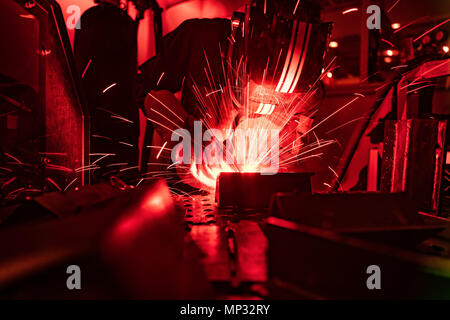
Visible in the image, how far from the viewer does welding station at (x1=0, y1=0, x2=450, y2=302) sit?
616 mm

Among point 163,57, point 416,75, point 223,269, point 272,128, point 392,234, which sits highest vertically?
point 163,57

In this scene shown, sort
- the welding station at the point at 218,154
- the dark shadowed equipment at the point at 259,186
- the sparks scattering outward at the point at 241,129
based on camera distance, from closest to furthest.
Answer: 1. the welding station at the point at 218,154
2. the dark shadowed equipment at the point at 259,186
3. the sparks scattering outward at the point at 241,129

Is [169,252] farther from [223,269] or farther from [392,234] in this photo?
[392,234]

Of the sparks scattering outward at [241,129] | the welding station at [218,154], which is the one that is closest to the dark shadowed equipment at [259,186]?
the welding station at [218,154]

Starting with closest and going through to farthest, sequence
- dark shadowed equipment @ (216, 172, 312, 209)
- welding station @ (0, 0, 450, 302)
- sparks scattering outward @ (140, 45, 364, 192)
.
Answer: welding station @ (0, 0, 450, 302)
dark shadowed equipment @ (216, 172, 312, 209)
sparks scattering outward @ (140, 45, 364, 192)

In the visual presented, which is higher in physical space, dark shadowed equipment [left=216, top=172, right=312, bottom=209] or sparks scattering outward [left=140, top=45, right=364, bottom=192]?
sparks scattering outward [left=140, top=45, right=364, bottom=192]

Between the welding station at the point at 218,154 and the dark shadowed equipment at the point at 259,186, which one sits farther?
the dark shadowed equipment at the point at 259,186

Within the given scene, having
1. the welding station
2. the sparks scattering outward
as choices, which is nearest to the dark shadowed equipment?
the welding station

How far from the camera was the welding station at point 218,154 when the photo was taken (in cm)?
62

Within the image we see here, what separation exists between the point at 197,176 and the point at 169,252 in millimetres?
1773

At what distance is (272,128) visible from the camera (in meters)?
2.22

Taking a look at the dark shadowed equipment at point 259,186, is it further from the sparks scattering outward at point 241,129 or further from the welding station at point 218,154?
the sparks scattering outward at point 241,129

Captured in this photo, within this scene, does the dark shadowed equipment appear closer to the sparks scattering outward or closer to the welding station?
the welding station

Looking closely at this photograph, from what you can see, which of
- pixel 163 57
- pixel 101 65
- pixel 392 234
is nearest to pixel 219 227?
pixel 392 234
